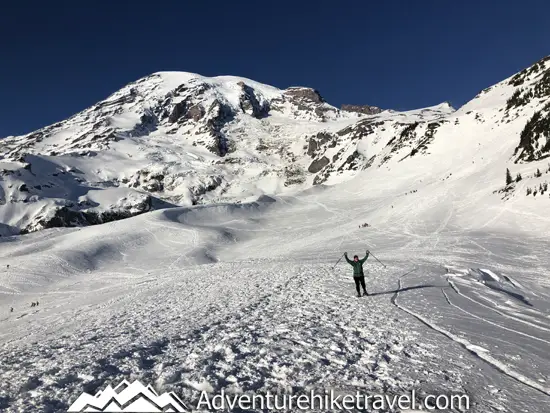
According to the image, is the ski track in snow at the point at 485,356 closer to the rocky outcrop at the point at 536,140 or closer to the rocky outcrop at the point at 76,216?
the rocky outcrop at the point at 536,140

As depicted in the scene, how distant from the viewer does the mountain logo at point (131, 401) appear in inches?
228

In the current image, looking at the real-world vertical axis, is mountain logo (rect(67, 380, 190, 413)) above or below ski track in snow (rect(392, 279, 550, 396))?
above

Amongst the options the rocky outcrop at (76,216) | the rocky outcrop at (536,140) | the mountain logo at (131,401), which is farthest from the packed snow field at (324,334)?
the rocky outcrop at (76,216)

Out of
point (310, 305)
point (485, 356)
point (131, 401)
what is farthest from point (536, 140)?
point (131, 401)

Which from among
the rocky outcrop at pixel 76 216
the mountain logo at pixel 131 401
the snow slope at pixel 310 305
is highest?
the rocky outcrop at pixel 76 216

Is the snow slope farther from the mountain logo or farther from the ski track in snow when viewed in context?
the mountain logo

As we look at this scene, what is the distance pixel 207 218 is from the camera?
76.9m

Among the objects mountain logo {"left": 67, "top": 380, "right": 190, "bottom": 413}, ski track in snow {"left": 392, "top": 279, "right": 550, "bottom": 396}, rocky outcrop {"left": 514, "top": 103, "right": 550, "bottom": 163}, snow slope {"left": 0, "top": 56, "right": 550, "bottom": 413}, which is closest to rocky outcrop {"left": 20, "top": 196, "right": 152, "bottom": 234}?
snow slope {"left": 0, "top": 56, "right": 550, "bottom": 413}

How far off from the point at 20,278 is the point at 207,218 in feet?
120

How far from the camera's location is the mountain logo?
5.79 metres

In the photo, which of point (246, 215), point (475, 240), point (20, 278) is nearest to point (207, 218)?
point (246, 215)

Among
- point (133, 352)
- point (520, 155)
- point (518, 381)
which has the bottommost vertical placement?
point (518, 381)

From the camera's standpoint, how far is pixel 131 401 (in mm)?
5996

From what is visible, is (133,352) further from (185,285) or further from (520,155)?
(520,155)
